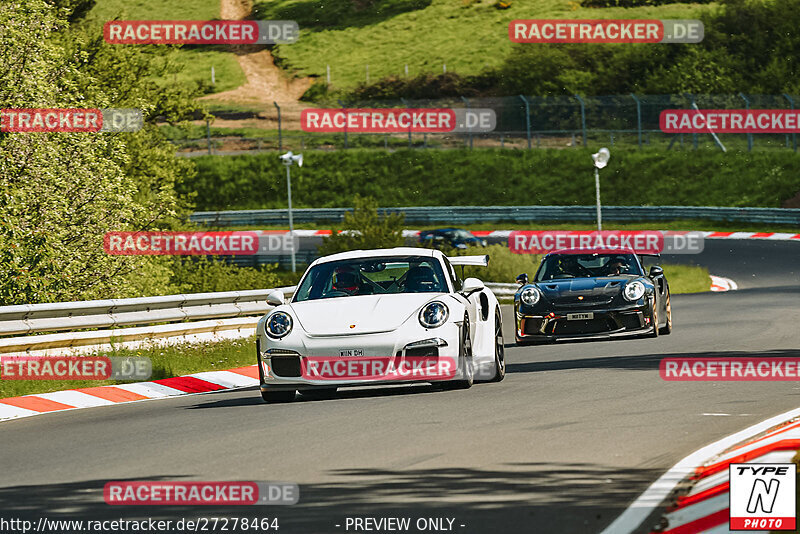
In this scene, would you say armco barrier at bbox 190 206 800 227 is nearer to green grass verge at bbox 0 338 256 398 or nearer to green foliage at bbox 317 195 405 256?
green foliage at bbox 317 195 405 256

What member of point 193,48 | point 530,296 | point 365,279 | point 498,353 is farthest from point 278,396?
point 193,48

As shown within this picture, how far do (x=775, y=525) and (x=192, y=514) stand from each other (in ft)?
9.92

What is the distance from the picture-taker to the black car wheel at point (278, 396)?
1262 cm

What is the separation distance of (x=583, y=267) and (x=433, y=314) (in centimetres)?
680

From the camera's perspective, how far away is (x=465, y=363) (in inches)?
492

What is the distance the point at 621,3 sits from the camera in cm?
9356

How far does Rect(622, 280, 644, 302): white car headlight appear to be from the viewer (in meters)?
17.3

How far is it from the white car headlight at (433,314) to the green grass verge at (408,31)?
7872 cm

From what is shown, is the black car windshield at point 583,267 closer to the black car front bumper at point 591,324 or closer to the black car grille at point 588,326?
the black car front bumper at point 591,324

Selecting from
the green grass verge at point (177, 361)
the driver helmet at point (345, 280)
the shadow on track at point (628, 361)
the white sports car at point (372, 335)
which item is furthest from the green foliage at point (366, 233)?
the white sports car at point (372, 335)

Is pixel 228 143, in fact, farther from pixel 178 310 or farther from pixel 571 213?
pixel 178 310

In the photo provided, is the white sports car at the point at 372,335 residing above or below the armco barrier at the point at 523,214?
below

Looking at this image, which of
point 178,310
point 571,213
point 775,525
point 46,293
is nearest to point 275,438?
point 775,525

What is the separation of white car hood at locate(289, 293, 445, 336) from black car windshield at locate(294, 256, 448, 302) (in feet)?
0.92
